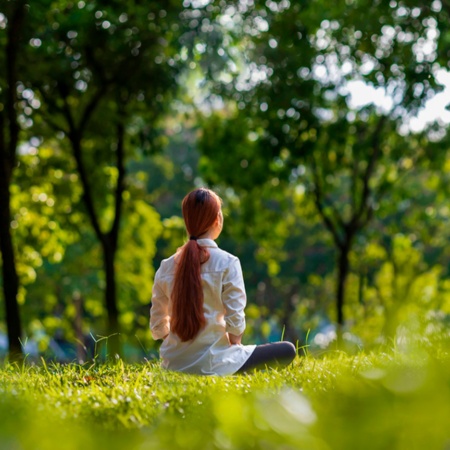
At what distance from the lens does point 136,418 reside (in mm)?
3680

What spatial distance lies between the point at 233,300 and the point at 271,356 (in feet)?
1.57

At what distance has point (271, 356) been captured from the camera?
19.5ft

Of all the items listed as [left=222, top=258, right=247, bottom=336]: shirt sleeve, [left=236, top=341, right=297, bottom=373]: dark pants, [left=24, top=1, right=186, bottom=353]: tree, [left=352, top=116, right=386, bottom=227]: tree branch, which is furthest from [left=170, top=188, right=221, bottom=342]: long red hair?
[left=352, top=116, right=386, bottom=227]: tree branch

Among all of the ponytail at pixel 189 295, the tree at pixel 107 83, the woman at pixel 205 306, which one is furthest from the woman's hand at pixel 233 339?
the tree at pixel 107 83

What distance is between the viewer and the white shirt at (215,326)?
5.84 meters

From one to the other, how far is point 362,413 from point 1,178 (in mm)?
Result: 10787

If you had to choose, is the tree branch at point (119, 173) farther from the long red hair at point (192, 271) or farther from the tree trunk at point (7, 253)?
the long red hair at point (192, 271)

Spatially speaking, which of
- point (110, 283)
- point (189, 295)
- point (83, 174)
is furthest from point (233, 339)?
point (110, 283)

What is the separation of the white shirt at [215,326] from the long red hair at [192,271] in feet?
0.18

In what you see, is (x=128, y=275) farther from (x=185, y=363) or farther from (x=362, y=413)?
(x=362, y=413)

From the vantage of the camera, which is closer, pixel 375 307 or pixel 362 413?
pixel 362 413

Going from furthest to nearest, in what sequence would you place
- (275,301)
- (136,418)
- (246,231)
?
1. (275,301)
2. (246,231)
3. (136,418)

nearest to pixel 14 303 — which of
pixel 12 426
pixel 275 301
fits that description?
pixel 12 426

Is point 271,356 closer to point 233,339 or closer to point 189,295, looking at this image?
point 233,339
